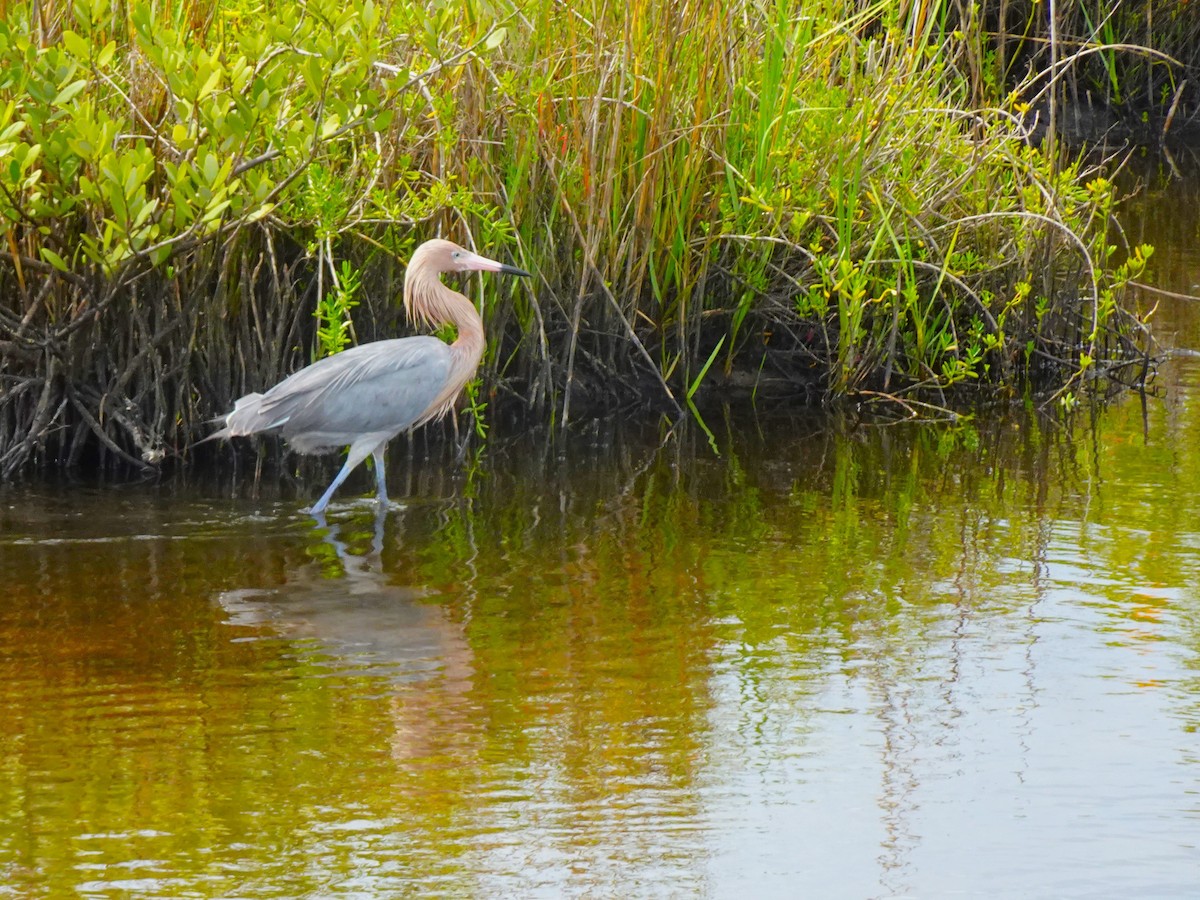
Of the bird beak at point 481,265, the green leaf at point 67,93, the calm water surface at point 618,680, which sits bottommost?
the calm water surface at point 618,680

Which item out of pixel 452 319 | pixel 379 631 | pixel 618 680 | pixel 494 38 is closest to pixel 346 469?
pixel 452 319

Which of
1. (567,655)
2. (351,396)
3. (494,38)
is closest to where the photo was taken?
(567,655)

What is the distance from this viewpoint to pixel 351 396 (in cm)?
636

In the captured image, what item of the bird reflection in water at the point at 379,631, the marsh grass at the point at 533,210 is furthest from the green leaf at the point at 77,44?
the bird reflection in water at the point at 379,631

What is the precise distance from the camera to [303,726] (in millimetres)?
4234

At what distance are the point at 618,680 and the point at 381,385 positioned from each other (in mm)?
2264

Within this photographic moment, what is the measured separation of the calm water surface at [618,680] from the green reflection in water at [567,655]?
0.04ft

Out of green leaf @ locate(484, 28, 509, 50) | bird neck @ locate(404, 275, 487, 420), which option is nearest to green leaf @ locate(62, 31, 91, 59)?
green leaf @ locate(484, 28, 509, 50)

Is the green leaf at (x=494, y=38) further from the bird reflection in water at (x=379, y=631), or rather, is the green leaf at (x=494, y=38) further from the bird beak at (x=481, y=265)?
the bird reflection in water at (x=379, y=631)

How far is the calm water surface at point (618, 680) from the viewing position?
352 centimetres

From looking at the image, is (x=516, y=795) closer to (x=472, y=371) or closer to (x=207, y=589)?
(x=207, y=589)

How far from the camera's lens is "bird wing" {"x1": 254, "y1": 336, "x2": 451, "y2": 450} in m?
6.34

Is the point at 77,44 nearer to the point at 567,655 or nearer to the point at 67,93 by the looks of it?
the point at 67,93

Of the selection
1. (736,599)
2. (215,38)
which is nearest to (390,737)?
(736,599)
